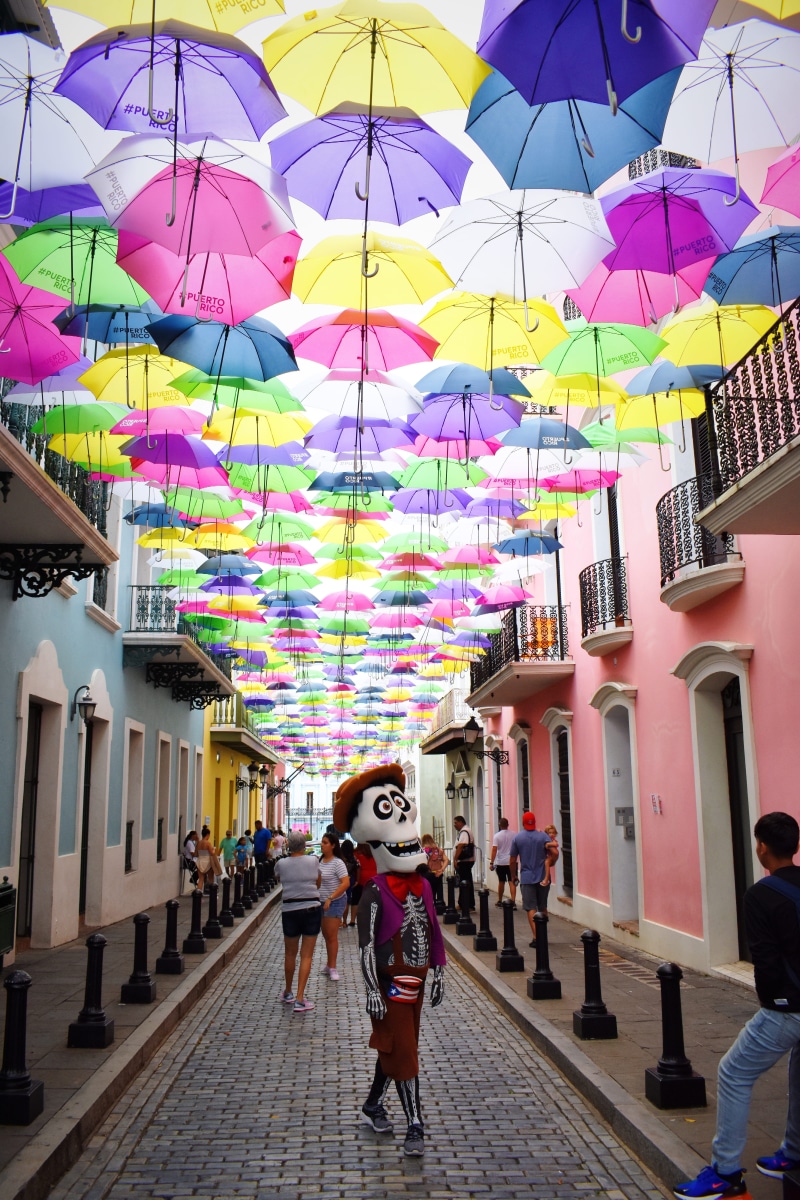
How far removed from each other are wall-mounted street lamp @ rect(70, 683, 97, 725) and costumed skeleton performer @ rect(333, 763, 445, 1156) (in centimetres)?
930

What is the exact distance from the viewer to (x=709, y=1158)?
18.0ft

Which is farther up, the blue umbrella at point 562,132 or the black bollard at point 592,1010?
the blue umbrella at point 562,132

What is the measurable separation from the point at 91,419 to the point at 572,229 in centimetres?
524

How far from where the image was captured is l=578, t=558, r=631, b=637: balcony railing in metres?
16.2

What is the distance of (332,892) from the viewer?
1238 centimetres

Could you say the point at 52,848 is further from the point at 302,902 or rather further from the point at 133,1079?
the point at 133,1079

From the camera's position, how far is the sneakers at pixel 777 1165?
5133 millimetres

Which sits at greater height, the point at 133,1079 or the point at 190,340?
the point at 190,340

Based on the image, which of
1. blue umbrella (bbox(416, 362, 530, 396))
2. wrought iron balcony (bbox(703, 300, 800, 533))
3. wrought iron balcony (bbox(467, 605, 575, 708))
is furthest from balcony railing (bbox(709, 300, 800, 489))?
wrought iron balcony (bbox(467, 605, 575, 708))

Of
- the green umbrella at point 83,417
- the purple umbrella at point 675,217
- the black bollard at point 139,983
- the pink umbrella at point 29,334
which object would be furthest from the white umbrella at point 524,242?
the black bollard at point 139,983

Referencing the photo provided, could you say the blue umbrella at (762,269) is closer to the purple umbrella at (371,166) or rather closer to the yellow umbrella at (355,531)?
the purple umbrella at (371,166)

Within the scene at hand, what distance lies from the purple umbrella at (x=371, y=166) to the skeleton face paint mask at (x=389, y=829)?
4075 mm

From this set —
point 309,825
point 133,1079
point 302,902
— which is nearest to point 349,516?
point 302,902

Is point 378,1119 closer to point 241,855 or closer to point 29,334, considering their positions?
point 29,334
